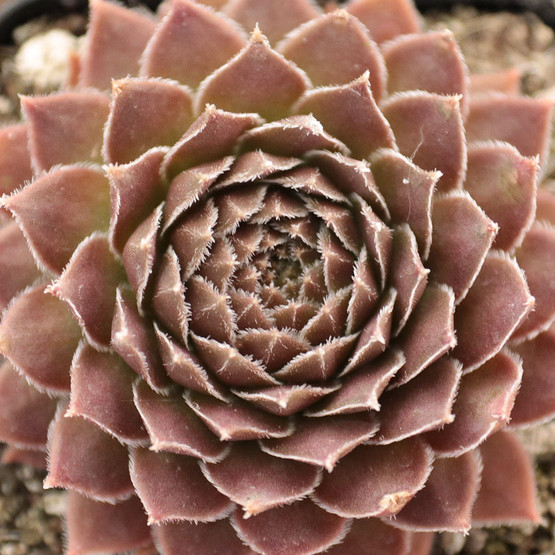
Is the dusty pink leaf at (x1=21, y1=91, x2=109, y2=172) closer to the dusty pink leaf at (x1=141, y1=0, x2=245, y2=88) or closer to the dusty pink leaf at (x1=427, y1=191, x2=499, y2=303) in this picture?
the dusty pink leaf at (x1=141, y1=0, x2=245, y2=88)

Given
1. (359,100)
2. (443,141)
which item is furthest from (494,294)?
(359,100)

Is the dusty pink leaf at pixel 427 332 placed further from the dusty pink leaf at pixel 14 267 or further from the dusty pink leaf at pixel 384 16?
the dusty pink leaf at pixel 14 267

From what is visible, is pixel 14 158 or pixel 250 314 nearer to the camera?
pixel 250 314

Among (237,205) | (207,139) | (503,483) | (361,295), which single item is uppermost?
(207,139)

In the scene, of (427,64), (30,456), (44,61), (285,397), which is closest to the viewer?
(285,397)

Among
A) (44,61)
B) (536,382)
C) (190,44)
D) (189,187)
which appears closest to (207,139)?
(189,187)

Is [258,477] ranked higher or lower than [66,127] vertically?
lower

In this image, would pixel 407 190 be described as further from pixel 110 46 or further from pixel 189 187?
pixel 110 46

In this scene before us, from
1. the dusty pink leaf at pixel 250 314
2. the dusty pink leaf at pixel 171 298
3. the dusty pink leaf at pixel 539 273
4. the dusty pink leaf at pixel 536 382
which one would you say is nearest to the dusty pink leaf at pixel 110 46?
the dusty pink leaf at pixel 171 298

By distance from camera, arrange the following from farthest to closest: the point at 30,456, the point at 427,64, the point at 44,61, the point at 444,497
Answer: the point at 44,61 < the point at 30,456 < the point at 427,64 < the point at 444,497

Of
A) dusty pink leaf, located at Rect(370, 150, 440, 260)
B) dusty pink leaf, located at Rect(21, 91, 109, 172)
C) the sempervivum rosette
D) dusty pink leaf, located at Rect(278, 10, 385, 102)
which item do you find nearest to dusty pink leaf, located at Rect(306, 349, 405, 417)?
the sempervivum rosette
